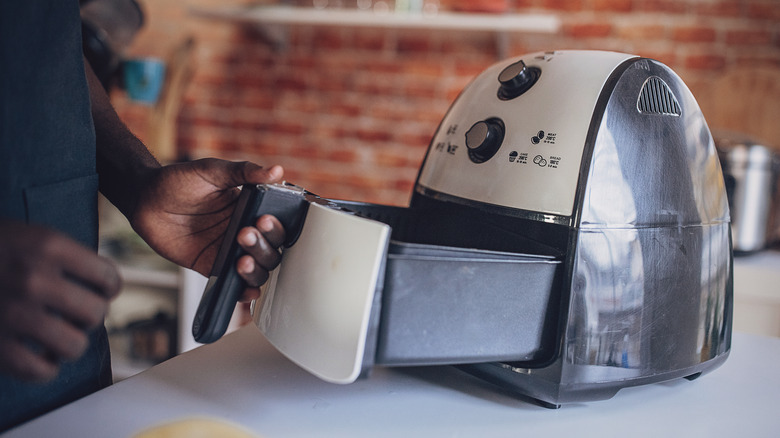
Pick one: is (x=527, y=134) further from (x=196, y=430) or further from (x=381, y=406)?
(x=196, y=430)

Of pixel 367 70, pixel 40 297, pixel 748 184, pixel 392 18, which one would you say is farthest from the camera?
pixel 367 70

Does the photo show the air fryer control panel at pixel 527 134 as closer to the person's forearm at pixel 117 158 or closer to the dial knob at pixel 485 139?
the dial knob at pixel 485 139

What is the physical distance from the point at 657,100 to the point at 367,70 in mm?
1648

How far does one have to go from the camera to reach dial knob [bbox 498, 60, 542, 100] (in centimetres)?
64

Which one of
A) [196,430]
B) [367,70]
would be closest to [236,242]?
[196,430]

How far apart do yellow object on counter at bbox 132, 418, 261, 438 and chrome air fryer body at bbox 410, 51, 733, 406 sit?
236 millimetres

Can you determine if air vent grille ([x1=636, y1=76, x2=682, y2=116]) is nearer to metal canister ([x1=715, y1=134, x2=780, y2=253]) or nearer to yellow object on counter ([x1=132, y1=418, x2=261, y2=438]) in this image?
yellow object on counter ([x1=132, y1=418, x2=261, y2=438])

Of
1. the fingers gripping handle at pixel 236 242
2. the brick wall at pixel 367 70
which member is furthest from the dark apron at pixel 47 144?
the brick wall at pixel 367 70

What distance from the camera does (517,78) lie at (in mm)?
638

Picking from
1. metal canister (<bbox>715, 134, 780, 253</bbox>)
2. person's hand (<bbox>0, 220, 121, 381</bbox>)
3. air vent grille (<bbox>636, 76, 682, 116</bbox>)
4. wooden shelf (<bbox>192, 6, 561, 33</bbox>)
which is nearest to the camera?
person's hand (<bbox>0, 220, 121, 381</bbox>)

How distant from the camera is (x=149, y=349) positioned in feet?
6.40

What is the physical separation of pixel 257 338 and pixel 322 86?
1.62m

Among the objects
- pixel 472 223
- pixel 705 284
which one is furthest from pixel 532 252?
pixel 705 284

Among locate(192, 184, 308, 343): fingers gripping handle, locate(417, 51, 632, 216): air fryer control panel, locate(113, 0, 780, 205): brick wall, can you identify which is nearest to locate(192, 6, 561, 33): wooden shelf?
locate(113, 0, 780, 205): brick wall
